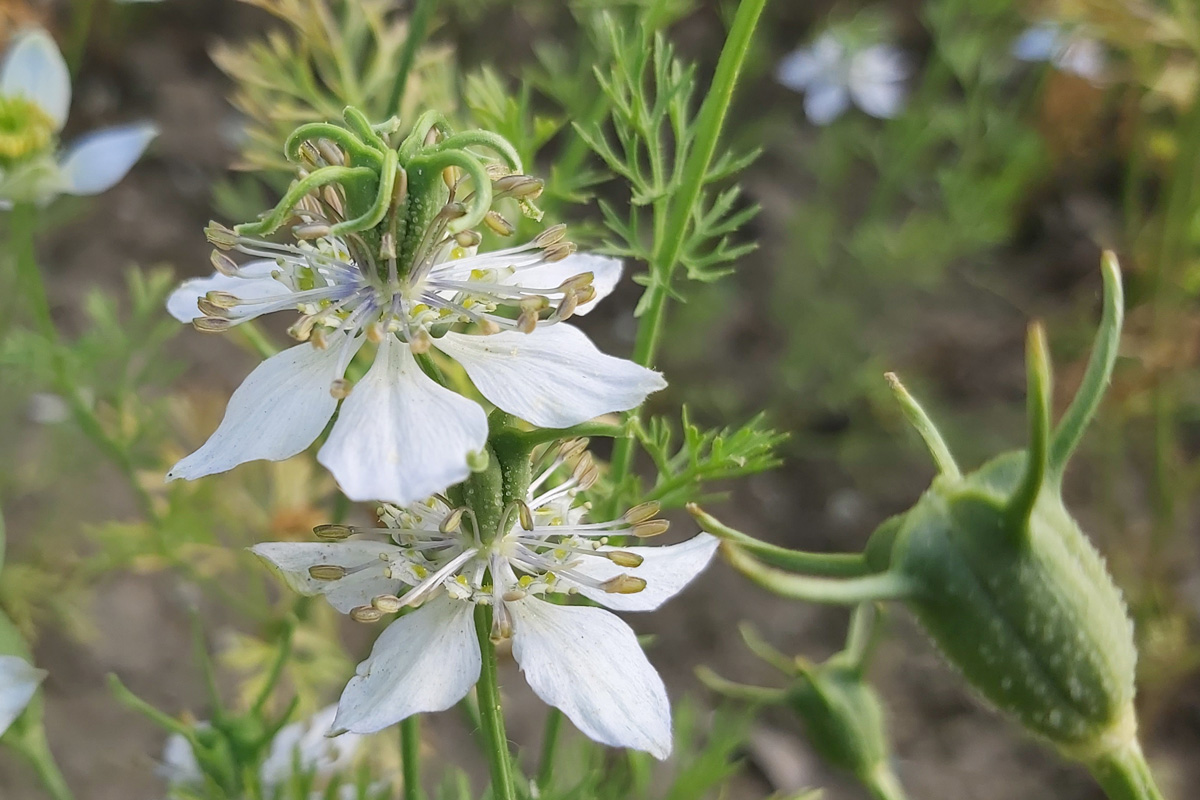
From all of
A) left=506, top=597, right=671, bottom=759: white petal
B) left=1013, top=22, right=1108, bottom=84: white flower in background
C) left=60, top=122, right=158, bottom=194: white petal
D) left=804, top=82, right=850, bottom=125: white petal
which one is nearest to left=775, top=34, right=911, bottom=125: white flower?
left=804, top=82, right=850, bottom=125: white petal

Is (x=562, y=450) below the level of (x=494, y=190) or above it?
below

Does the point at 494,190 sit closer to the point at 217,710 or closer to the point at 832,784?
the point at 217,710

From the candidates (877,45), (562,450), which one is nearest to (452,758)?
(562,450)

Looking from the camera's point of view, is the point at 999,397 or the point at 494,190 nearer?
the point at 494,190

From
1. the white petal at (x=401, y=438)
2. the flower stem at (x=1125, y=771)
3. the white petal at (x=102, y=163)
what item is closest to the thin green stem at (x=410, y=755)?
the white petal at (x=401, y=438)

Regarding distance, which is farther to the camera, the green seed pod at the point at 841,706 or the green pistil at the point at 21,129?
the green pistil at the point at 21,129

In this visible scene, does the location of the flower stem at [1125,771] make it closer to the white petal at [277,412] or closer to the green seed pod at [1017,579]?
the green seed pod at [1017,579]
